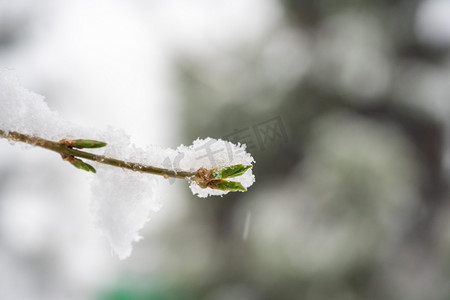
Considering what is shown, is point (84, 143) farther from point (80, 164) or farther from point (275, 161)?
point (275, 161)

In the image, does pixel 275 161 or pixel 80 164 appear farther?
pixel 275 161

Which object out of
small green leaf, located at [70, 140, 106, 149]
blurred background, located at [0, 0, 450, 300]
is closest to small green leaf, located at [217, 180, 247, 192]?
small green leaf, located at [70, 140, 106, 149]

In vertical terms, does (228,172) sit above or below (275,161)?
below

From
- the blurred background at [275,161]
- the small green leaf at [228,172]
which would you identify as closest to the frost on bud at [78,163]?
the small green leaf at [228,172]

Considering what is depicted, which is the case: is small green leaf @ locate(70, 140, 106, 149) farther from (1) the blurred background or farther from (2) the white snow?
(1) the blurred background

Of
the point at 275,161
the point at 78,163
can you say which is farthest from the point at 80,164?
the point at 275,161

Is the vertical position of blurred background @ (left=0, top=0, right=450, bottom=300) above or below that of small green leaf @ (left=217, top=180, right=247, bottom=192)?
above
